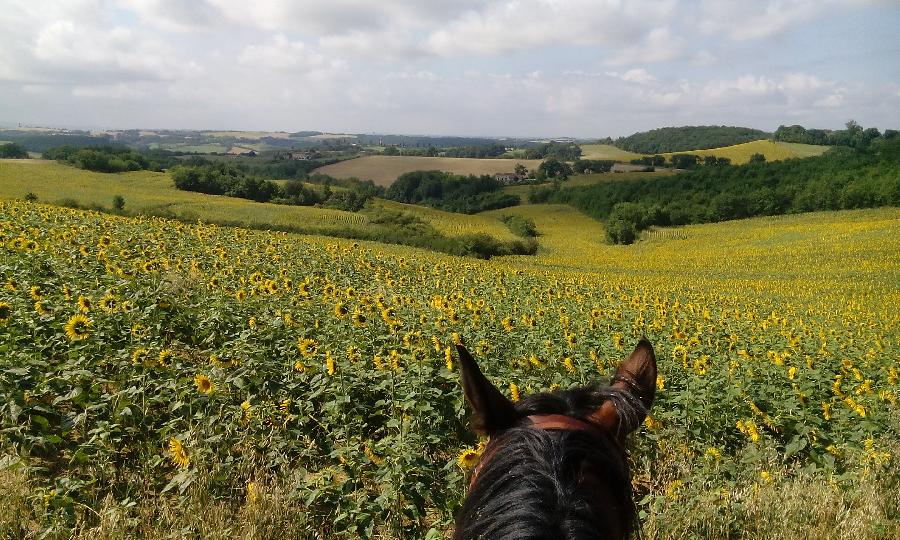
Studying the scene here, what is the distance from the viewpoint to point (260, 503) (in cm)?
309

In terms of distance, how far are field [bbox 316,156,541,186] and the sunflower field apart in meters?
97.9

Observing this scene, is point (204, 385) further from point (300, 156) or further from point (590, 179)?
point (300, 156)

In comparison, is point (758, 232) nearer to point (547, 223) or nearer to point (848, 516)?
point (547, 223)

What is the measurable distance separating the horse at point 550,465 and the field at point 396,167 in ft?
338

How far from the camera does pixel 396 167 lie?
4557 inches

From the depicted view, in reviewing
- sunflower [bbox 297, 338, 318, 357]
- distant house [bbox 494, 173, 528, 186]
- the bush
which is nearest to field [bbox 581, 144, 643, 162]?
distant house [bbox 494, 173, 528, 186]

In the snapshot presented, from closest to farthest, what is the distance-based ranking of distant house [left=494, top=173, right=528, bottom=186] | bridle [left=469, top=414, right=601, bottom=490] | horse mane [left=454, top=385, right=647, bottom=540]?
horse mane [left=454, top=385, right=647, bottom=540] → bridle [left=469, top=414, right=601, bottom=490] → distant house [left=494, top=173, right=528, bottom=186]

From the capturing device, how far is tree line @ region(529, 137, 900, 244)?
5477cm

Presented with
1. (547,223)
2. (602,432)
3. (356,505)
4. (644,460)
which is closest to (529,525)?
(602,432)

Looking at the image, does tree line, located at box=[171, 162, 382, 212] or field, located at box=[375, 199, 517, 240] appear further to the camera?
tree line, located at box=[171, 162, 382, 212]

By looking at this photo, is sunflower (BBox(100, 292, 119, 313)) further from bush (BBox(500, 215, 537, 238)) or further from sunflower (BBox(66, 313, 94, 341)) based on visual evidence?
bush (BBox(500, 215, 537, 238))

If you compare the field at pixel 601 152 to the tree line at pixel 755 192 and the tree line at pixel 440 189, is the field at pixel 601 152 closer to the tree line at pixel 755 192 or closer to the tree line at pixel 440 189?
the tree line at pixel 440 189

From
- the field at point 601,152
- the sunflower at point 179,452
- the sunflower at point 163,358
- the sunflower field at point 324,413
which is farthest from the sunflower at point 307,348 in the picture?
the field at point 601,152

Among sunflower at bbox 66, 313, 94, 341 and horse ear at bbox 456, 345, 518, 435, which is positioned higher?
horse ear at bbox 456, 345, 518, 435
